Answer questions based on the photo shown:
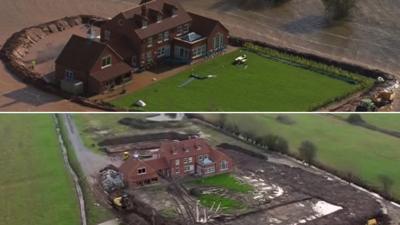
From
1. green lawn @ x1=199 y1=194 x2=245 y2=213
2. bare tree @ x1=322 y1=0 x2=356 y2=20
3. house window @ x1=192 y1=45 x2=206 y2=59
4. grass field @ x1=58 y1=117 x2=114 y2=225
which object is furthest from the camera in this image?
bare tree @ x1=322 y1=0 x2=356 y2=20

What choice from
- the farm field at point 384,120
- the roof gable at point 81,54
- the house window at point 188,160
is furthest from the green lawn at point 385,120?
the roof gable at point 81,54

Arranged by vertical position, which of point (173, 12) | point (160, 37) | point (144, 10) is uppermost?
point (144, 10)

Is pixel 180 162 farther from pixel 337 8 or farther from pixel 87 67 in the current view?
pixel 337 8

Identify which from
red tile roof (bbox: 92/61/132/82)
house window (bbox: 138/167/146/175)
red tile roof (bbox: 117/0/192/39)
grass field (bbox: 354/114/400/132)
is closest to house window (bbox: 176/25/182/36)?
red tile roof (bbox: 117/0/192/39)

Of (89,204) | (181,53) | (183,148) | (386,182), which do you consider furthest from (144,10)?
(386,182)

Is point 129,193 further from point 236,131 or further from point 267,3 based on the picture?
point 267,3

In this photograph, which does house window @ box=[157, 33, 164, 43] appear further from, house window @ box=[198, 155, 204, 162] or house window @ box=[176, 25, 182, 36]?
house window @ box=[198, 155, 204, 162]
